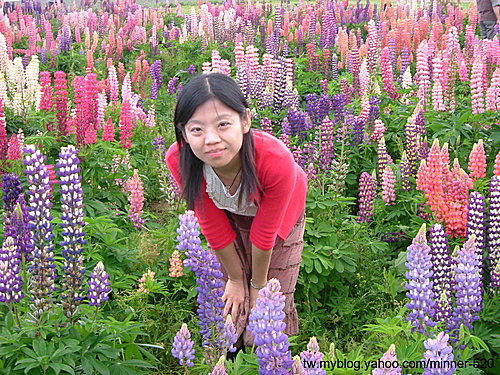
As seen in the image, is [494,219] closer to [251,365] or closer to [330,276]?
[330,276]

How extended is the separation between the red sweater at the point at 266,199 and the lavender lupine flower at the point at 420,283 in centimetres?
70

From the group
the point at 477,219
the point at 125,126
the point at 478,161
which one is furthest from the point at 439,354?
the point at 125,126

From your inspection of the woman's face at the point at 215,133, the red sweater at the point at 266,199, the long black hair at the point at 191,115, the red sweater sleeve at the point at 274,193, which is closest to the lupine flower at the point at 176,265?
the red sweater at the point at 266,199

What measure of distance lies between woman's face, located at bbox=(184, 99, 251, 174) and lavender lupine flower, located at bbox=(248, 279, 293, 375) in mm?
983

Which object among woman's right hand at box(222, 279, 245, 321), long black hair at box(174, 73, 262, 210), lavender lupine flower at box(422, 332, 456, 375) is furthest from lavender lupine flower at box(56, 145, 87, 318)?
lavender lupine flower at box(422, 332, 456, 375)

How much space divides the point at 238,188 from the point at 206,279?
0.71m

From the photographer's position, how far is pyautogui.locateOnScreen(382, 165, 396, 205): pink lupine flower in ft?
17.3

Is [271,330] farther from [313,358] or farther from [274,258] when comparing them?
[274,258]

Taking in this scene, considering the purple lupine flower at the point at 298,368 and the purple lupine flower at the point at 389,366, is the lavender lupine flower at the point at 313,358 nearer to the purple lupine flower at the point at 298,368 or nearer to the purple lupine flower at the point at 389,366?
the purple lupine flower at the point at 298,368

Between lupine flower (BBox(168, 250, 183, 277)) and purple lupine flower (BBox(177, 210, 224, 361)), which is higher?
A: purple lupine flower (BBox(177, 210, 224, 361))

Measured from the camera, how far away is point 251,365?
274 cm

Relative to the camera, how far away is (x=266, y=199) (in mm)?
3393

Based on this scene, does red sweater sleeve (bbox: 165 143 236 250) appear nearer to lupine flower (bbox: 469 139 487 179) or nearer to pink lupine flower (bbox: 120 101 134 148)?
lupine flower (bbox: 469 139 487 179)

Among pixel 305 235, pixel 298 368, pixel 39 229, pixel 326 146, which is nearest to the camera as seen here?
pixel 298 368
